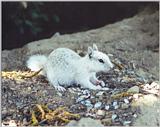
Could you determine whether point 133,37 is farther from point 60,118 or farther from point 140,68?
point 60,118

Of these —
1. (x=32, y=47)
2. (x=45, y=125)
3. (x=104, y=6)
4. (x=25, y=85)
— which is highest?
(x=104, y=6)

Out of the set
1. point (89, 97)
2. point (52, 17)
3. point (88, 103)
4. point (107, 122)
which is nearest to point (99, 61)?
point (89, 97)

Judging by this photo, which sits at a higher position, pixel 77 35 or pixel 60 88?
pixel 77 35

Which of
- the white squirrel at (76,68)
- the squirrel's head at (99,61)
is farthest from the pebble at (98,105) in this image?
the squirrel's head at (99,61)

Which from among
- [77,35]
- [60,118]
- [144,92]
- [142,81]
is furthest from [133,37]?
[60,118]

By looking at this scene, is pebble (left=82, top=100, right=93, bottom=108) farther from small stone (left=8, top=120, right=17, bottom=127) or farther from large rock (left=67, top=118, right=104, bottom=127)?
small stone (left=8, top=120, right=17, bottom=127)

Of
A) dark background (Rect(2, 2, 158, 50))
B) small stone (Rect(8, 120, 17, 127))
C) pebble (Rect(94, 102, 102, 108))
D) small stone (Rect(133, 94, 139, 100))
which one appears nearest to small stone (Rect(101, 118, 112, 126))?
pebble (Rect(94, 102, 102, 108))

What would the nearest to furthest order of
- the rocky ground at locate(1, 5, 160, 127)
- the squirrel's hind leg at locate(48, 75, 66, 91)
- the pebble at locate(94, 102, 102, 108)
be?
1. the rocky ground at locate(1, 5, 160, 127)
2. the pebble at locate(94, 102, 102, 108)
3. the squirrel's hind leg at locate(48, 75, 66, 91)
